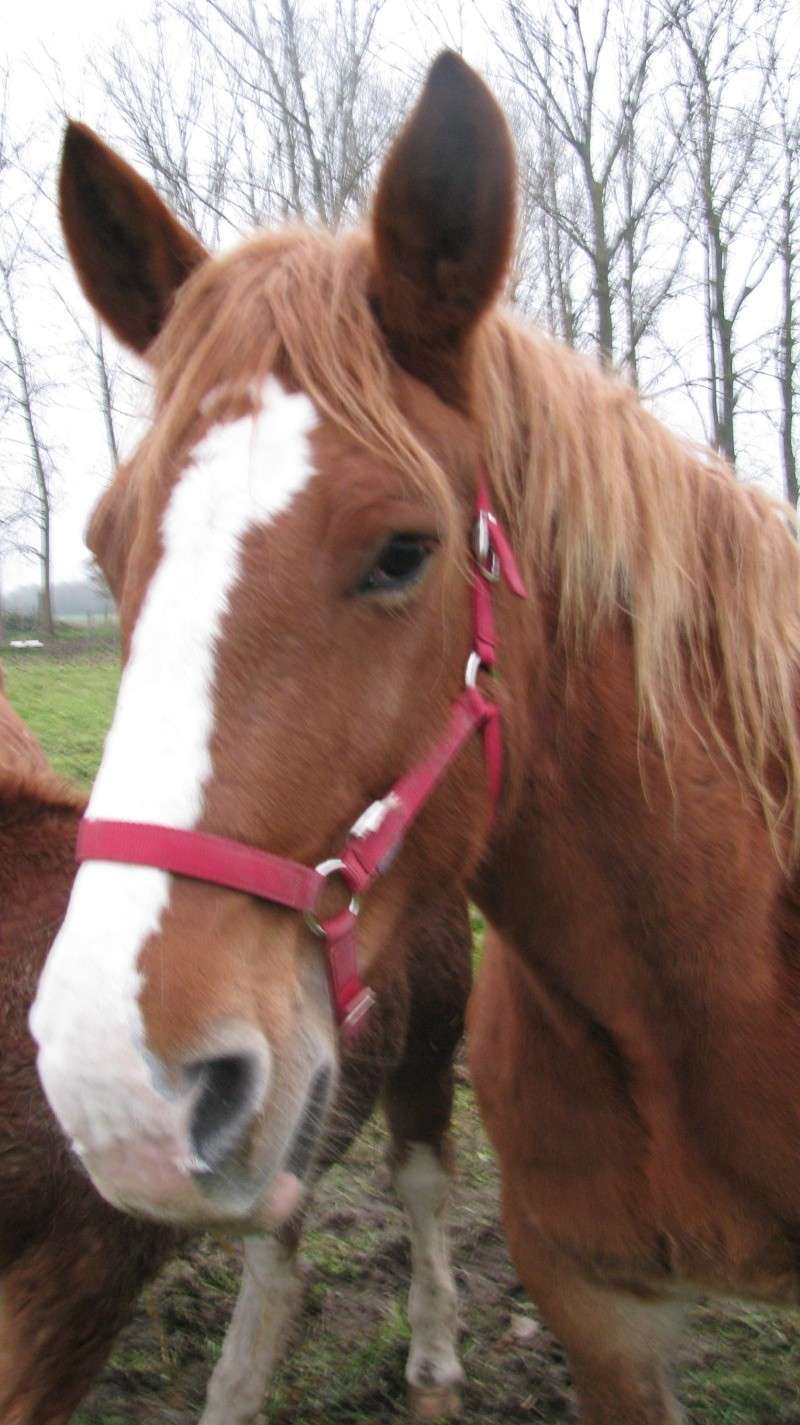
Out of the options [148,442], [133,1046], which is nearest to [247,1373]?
[133,1046]

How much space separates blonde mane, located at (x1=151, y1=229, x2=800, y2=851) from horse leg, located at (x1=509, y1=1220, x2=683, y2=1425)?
1037mm

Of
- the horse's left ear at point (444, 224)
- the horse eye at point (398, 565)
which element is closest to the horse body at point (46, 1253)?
the horse eye at point (398, 565)

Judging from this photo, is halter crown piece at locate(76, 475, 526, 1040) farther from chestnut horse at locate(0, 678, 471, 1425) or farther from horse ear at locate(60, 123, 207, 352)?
horse ear at locate(60, 123, 207, 352)

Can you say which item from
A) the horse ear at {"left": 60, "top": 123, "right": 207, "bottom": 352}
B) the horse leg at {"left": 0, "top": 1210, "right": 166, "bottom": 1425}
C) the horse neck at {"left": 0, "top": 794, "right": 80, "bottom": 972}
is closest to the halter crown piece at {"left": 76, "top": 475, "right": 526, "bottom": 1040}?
the horse ear at {"left": 60, "top": 123, "right": 207, "bottom": 352}

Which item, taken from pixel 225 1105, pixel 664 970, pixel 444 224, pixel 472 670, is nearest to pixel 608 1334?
pixel 664 970

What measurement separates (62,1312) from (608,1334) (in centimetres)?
116

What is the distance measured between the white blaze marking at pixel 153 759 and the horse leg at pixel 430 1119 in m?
1.87

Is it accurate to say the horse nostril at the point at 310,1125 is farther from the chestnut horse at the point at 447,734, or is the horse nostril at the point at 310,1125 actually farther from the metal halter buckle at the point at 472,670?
the metal halter buckle at the point at 472,670

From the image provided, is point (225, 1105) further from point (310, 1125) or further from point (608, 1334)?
point (608, 1334)

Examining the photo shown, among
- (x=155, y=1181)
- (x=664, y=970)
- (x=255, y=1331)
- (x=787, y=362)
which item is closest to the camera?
(x=155, y=1181)

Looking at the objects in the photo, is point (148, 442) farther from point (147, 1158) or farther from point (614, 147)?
point (614, 147)

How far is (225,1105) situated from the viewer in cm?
137

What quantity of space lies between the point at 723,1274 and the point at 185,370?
1.86 m

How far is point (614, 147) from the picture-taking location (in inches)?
458
